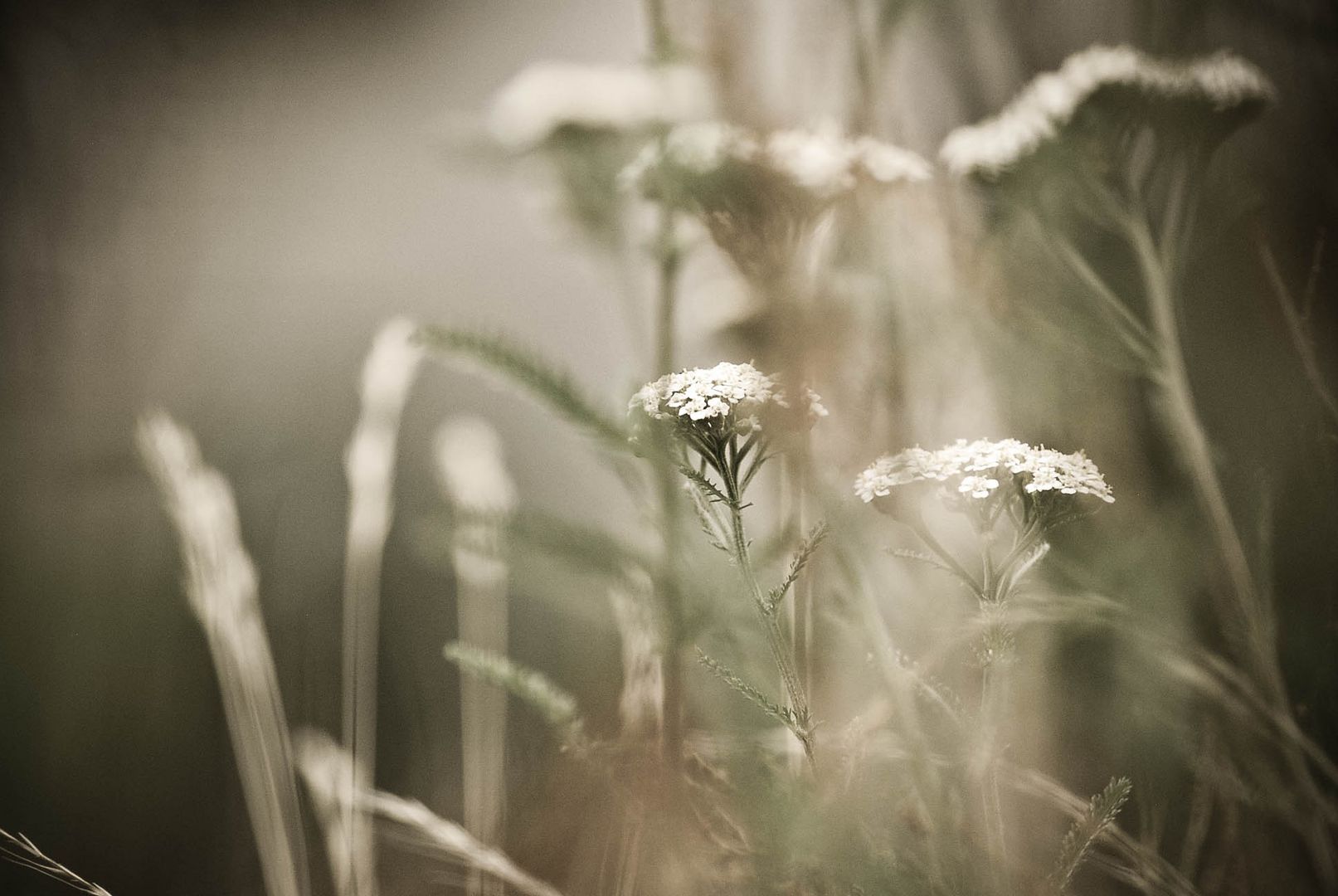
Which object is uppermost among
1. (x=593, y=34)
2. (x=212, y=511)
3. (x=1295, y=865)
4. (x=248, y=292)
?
(x=593, y=34)

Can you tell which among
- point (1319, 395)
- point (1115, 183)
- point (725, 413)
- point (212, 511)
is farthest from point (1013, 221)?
point (212, 511)

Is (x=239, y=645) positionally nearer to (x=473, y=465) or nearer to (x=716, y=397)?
(x=473, y=465)

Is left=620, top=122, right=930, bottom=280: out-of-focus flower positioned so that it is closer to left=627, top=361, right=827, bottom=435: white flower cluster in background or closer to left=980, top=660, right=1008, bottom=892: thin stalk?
left=627, top=361, right=827, bottom=435: white flower cluster in background

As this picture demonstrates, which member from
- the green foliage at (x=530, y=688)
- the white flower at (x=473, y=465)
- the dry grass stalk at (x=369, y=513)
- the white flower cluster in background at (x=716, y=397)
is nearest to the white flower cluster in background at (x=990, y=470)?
the white flower cluster in background at (x=716, y=397)

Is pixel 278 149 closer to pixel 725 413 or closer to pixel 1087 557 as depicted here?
pixel 725 413

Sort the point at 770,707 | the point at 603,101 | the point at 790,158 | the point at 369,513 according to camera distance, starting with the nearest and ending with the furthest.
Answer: the point at 770,707, the point at 790,158, the point at 603,101, the point at 369,513

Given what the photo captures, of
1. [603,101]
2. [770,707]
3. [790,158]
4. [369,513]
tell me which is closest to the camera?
[770,707]

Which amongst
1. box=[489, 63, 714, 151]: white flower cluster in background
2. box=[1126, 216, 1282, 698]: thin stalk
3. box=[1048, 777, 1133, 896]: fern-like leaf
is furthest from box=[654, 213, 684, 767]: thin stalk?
box=[1126, 216, 1282, 698]: thin stalk

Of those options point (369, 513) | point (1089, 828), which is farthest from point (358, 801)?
point (1089, 828)
